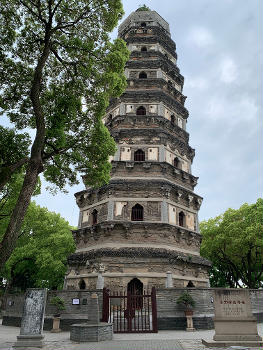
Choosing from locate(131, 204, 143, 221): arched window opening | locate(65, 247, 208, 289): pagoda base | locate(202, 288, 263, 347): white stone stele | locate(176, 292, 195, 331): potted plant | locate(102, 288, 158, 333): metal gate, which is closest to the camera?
locate(202, 288, 263, 347): white stone stele

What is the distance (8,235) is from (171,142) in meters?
13.4

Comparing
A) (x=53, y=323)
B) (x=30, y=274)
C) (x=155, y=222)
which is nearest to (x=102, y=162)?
(x=155, y=222)

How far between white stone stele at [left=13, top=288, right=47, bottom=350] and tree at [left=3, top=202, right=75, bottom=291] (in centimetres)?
1420

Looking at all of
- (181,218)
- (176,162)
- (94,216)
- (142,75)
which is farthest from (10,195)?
(142,75)

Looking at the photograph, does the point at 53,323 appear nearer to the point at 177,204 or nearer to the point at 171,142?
the point at 177,204

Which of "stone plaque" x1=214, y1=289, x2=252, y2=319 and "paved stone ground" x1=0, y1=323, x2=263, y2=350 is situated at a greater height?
"stone plaque" x1=214, y1=289, x2=252, y2=319

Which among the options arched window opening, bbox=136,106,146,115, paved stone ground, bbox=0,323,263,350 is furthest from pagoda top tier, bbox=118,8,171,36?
paved stone ground, bbox=0,323,263,350

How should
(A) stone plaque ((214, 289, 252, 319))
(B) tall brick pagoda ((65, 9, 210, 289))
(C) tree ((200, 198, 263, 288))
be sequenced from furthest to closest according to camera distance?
(C) tree ((200, 198, 263, 288)) → (B) tall brick pagoda ((65, 9, 210, 289)) → (A) stone plaque ((214, 289, 252, 319))

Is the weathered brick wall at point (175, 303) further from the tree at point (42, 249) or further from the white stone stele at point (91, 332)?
the tree at point (42, 249)

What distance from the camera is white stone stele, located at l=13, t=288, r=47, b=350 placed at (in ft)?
28.2

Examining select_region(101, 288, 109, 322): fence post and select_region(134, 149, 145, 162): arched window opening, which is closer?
select_region(101, 288, 109, 322): fence post

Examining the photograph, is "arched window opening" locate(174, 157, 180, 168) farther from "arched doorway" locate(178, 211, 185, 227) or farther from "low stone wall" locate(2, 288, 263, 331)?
"low stone wall" locate(2, 288, 263, 331)

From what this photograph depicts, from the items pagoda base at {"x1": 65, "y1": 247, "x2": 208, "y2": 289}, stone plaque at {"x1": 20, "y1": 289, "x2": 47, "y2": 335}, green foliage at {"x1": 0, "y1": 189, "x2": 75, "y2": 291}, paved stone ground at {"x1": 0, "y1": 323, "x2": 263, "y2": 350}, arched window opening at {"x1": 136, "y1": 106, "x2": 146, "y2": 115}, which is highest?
arched window opening at {"x1": 136, "y1": 106, "x2": 146, "y2": 115}

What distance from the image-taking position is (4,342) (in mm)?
9430
